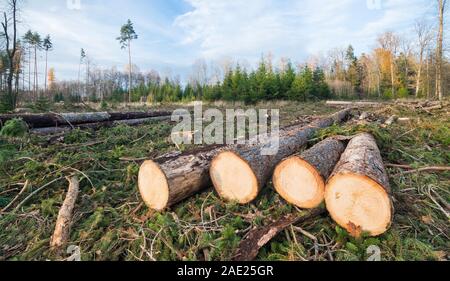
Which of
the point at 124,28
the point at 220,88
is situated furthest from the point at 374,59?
the point at 124,28

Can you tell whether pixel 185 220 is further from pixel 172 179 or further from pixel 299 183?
pixel 299 183

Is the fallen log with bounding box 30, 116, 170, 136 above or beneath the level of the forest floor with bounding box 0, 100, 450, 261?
above

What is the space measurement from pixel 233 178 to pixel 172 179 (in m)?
0.68

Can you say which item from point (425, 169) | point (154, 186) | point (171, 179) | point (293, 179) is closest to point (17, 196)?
point (154, 186)

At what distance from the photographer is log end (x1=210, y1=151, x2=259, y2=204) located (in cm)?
275

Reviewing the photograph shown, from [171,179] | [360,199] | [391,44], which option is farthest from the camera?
[391,44]

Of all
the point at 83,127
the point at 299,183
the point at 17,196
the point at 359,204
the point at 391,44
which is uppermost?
the point at 391,44

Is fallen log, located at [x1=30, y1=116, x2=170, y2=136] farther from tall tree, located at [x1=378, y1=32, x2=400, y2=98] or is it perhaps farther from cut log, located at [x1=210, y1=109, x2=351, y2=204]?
tall tree, located at [x1=378, y1=32, x2=400, y2=98]

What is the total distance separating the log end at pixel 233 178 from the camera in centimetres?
275

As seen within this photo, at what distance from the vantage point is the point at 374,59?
35.6m

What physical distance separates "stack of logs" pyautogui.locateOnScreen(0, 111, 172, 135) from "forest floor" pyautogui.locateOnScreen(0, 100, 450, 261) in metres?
2.26

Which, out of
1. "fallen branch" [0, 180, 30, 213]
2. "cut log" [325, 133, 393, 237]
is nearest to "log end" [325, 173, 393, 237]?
"cut log" [325, 133, 393, 237]

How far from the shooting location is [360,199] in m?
2.22
